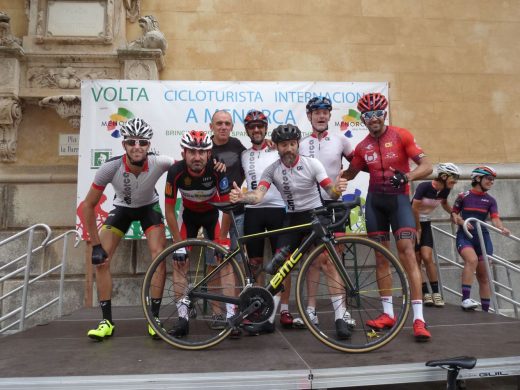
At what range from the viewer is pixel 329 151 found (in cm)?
430

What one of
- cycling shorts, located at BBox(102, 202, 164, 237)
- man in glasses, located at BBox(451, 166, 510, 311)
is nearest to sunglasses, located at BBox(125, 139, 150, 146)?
cycling shorts, located at BBox(102, 202, 164, 237)

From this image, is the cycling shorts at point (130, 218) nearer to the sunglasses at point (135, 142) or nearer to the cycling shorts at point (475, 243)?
the sunglasses at point (135, 142)

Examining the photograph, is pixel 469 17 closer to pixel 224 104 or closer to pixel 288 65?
pixel 288 65

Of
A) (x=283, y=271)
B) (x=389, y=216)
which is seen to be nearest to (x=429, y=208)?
(x=389, y=216)

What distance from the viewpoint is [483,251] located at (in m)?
5.16

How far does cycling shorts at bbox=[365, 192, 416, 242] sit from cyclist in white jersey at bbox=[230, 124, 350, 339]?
468 mm

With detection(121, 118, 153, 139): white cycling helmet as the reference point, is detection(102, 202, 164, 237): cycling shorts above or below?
below

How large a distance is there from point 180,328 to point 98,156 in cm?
373

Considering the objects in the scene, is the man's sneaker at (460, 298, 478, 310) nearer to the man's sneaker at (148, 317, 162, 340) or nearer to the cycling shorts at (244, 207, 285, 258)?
the cycling shorts at (244, 207, 285, 258)

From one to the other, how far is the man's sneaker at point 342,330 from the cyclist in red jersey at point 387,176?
475 millimetres

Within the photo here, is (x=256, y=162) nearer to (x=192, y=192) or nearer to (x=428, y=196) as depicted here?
(x=192, y=192)

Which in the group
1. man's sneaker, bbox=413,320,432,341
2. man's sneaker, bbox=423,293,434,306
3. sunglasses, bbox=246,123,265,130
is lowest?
man's sneaker, bbox=423,293,434,306

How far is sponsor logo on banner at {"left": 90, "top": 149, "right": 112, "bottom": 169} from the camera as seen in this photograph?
6098 millimetres

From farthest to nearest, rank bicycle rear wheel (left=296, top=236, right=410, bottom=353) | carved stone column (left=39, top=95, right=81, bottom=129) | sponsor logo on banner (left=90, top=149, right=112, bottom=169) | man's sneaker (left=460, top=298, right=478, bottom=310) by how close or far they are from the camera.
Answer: carved stone column (left=39, top=95, right=81, bottom=129)
sponsor logo on banner (left=90, top=149, right=112, bottom=169)
man's sneaker (left=460, top=298, right=478, bottom=310)
bicycle rear wheel (left=296, top=236, right=410, bottom=353)
